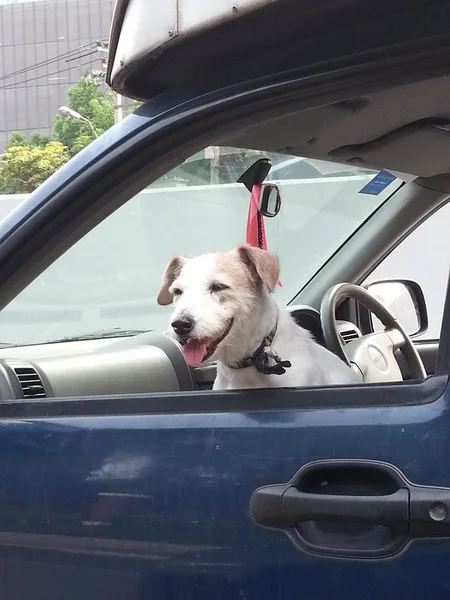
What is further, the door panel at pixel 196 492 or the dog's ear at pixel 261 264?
the dog's ear at pixel 261 264

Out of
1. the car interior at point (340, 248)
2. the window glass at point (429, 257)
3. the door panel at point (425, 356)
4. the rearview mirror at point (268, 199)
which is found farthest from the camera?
the window glass at point (429, 257)

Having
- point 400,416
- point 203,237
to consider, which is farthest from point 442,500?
point 203,237

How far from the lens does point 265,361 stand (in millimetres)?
2168

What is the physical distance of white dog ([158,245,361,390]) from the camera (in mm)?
2361

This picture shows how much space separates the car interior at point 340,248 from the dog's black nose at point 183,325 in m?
0.29

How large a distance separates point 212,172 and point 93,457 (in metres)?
1.24

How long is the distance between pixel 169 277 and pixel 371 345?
0.93 metres

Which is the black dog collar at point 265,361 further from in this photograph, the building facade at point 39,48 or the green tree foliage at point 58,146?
the building facade at point 39,48

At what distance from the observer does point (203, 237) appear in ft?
17.3

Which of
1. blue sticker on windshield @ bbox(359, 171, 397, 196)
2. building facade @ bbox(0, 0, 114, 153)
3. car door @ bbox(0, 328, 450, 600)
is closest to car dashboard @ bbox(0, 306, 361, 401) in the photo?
car door @ bbox(0, 328, 450, 600)

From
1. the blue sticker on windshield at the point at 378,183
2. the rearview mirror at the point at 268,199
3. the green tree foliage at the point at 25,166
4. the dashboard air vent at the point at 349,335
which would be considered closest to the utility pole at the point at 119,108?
the rearview mirror at the point at 268,199

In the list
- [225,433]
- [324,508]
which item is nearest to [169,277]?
[225,433]

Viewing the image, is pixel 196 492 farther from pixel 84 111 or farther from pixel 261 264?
pixel 84 111

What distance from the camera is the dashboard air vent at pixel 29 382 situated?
198 centimetres
